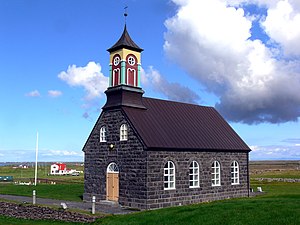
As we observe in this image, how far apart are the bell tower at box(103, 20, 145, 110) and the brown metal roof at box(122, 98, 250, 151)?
3.00 feet

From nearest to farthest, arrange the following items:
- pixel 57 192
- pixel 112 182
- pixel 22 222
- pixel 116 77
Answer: pixel 22 222, pixel 112 182, pixel 116 77, pixel 57 192

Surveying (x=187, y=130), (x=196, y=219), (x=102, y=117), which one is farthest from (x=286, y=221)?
(x=102, y=117)

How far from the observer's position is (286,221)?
58.1ft

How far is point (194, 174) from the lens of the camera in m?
29.9

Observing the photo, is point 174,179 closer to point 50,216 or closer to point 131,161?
point 131,161

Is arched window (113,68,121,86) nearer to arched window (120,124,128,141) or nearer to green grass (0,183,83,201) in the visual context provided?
arched window (120,124,128,141)

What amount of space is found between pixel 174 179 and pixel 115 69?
32.8 feet

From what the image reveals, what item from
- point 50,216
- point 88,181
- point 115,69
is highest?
point 115,69

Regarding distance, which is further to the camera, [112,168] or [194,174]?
[194,174]

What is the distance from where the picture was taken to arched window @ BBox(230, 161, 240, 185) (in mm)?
33656

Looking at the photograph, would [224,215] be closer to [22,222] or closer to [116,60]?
[22,222]

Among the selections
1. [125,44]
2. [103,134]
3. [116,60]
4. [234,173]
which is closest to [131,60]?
[116,60]

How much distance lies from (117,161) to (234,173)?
1145 cm

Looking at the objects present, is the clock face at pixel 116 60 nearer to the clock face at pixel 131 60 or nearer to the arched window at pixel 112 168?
the clock face at pixel 131 60
